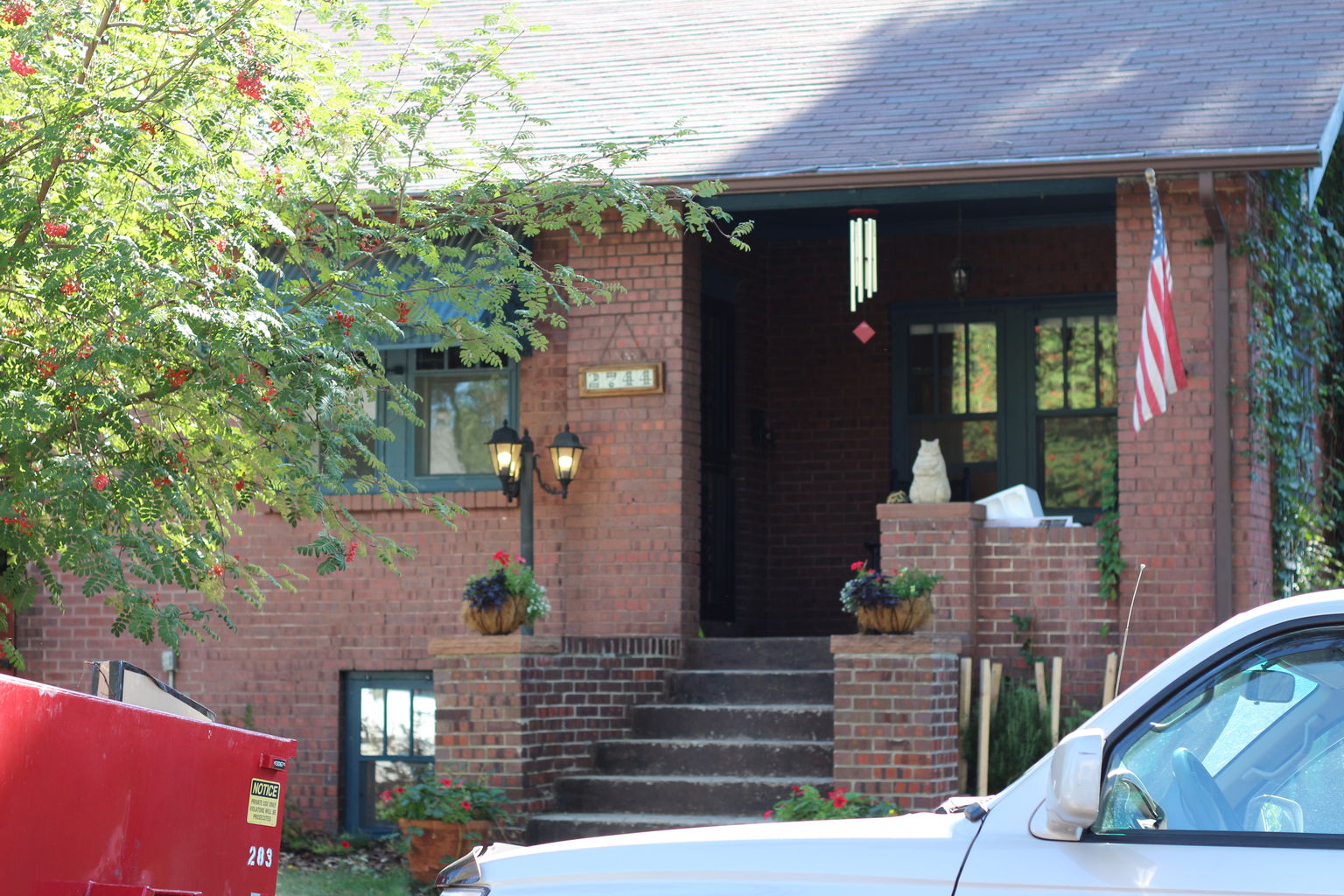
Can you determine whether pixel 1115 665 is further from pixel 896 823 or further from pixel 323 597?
pixel 896 823

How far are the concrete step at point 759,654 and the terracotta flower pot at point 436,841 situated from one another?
2.30 m

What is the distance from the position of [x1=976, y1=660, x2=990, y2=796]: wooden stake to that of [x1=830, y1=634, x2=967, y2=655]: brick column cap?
1.10 feet

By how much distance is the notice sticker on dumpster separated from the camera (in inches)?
230

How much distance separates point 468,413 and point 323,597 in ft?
5.58

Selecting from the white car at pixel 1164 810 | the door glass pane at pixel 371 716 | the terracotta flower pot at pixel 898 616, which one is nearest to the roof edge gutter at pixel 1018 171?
the terracotta flower pot at pixel 898 616

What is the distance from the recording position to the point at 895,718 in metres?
9.88

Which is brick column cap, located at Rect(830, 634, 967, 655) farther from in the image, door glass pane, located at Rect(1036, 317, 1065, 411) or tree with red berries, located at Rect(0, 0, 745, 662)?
door glass pane, located at Rect(1036, 317, 1065, 411)

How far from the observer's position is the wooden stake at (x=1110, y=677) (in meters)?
10.2

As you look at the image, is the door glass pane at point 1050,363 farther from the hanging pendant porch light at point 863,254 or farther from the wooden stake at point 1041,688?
the wooden stake at point 1041,688

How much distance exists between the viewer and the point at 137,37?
7051 mm

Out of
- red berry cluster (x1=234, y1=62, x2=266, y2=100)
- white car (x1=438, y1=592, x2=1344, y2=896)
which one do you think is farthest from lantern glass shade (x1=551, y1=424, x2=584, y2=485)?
white car (x1=438, y1=592, x2=1344, y2=896)

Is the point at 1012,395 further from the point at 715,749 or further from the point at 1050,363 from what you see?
the point at 715,749

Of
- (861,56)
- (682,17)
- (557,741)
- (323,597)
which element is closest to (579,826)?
(557,741)

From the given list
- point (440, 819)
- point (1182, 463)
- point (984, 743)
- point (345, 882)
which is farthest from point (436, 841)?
point (1182, 463)
